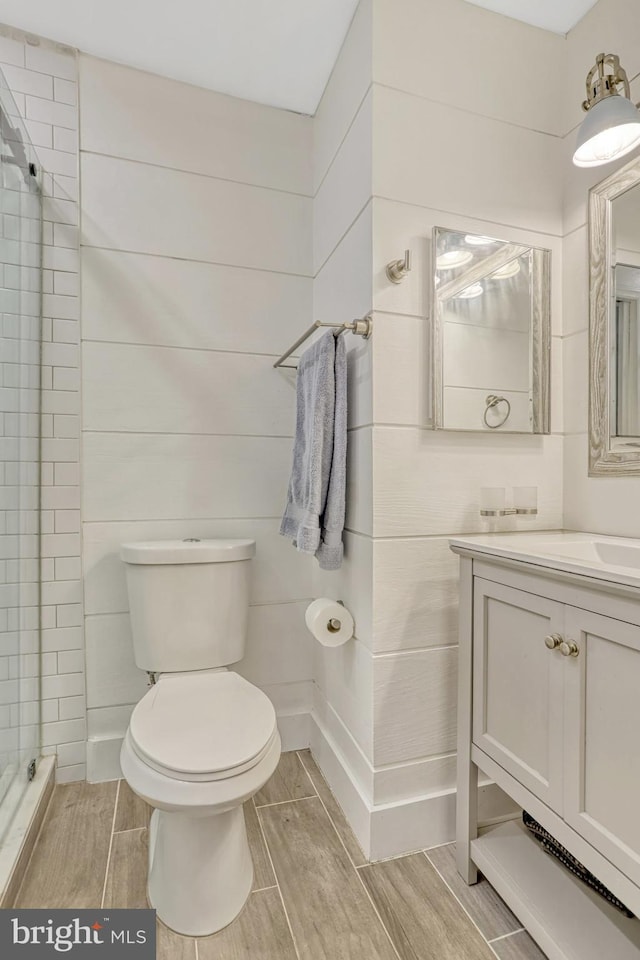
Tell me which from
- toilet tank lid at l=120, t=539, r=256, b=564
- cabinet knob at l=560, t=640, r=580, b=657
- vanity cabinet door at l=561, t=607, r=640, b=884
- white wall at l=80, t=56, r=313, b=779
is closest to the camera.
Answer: vanity cabinet door at l=561, t=607, r=640, b=884

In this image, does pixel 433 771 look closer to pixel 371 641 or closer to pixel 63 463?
pixel 371 641

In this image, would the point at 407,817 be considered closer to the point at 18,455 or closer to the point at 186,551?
the point at 186,551

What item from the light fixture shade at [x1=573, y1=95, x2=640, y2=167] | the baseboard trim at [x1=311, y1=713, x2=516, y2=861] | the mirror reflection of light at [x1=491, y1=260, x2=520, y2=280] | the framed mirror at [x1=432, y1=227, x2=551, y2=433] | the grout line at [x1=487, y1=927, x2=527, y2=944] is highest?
the light fixture shade at [x1=573, y1=95, x2=640, y2=167]

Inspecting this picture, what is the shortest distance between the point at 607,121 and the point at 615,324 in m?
0.48

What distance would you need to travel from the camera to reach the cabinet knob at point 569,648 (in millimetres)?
948

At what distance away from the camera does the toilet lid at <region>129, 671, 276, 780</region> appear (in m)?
1.08

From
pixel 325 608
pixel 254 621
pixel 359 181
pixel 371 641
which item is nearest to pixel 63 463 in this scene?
pixel 254 621

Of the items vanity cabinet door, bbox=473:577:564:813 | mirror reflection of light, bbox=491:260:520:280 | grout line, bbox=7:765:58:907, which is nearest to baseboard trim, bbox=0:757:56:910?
grout line, bbox=7:765:58:907

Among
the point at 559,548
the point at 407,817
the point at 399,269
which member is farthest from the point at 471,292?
the point at 407,817

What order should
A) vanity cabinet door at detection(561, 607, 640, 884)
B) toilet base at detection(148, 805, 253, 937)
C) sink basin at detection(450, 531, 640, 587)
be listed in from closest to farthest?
vanity cabinet door at detection(561, 607, 640, 884)
sink basin at detection(450, 531, 640, 587)
toilet base at detection(148, 805, 253, 937)

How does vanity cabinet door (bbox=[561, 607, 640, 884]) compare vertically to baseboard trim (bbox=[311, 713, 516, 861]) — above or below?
above

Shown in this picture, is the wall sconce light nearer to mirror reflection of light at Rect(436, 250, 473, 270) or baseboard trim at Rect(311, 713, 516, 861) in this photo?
mirror reflection of light at Rect(436, 250, 473, 270)

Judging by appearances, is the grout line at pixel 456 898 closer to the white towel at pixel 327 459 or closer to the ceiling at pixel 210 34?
the white towel at pixel 327 459

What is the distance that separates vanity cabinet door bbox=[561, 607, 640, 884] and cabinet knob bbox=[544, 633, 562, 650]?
0.03 metres
